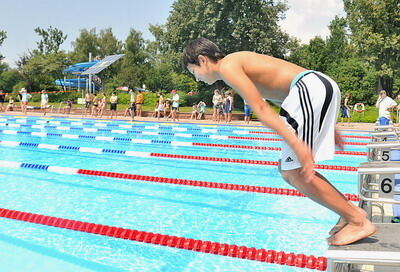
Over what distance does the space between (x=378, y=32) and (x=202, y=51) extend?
30.0 m

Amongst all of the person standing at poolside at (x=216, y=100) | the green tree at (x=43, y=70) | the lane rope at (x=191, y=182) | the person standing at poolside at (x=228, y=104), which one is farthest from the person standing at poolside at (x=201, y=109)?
the green tree at (x=43, y=70)

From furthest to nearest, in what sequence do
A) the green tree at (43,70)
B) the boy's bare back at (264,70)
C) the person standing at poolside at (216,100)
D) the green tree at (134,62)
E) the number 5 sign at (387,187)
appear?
the green tree at (134,62) → the green tree at (43,70) → the person standing at poolside at (216,100) → the number 5 sign at (387,187) → the boy's bare back at (264,70)

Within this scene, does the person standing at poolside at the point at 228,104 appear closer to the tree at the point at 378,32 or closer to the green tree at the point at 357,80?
the tree at the point at 378,32

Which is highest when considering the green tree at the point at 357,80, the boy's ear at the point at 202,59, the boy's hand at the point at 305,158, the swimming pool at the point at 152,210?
the green tree at the point at 357,80

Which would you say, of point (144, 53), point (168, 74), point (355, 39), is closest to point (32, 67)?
point (168, 74)

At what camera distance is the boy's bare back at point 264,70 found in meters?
2.21

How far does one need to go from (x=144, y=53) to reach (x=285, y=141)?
59941 millimetres

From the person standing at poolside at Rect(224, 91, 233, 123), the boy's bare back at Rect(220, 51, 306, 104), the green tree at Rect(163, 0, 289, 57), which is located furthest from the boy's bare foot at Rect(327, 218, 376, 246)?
the green tree at Rect(163, 0, 289, 57)

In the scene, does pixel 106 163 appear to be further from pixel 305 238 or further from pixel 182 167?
pixel 305 238

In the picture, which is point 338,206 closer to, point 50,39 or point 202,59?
point 202,59

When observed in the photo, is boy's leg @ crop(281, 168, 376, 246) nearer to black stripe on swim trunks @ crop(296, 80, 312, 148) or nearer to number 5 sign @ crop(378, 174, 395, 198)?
black stripe on swim trunks @ crop(296, 80, 312, 148)

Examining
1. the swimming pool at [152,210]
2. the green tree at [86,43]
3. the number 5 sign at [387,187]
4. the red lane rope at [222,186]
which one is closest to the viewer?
the number 5 sign at [387,187]

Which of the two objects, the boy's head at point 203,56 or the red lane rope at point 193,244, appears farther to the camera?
the red lane rope at point 193,244

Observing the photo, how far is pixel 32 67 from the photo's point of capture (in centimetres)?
4369
